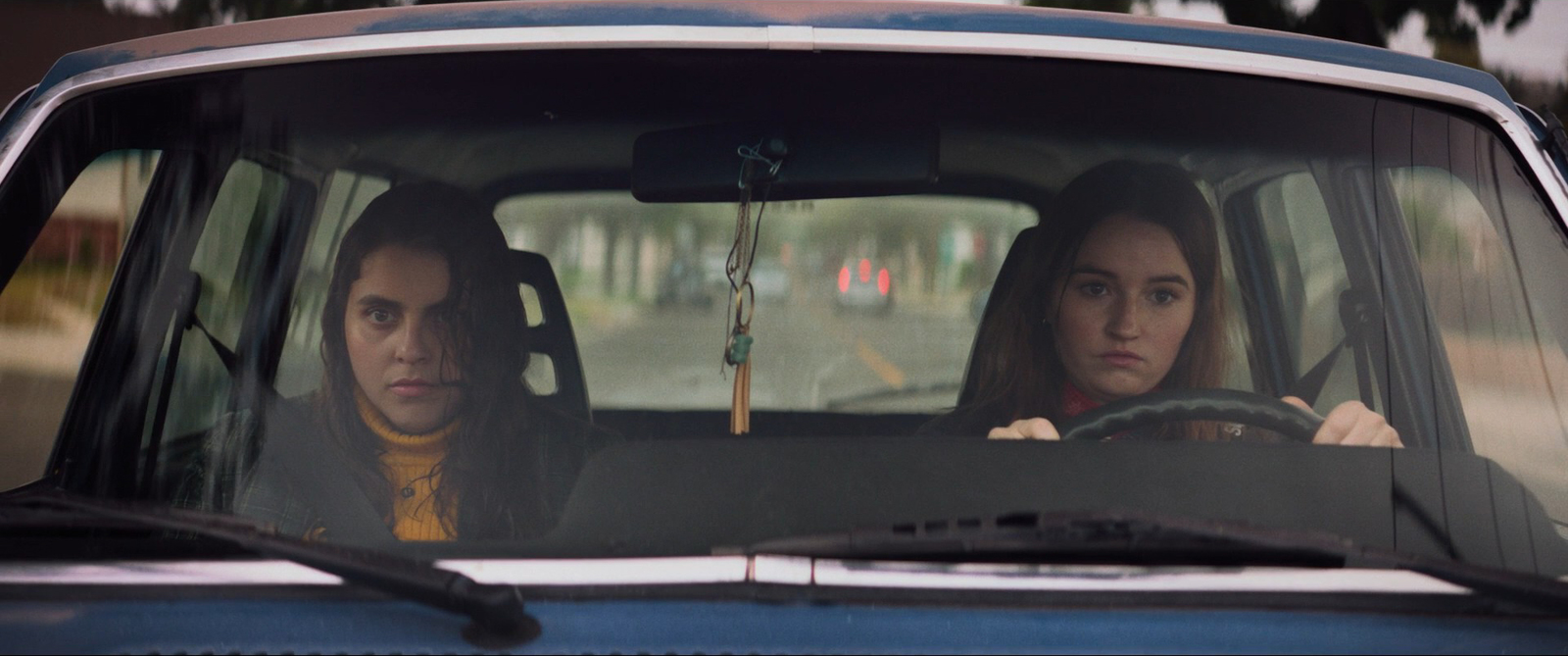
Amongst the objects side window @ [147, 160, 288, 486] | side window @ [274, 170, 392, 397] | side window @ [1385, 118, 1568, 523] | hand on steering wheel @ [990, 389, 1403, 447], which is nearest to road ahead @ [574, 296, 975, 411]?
hand on steering wheel @ [990, 389, 1403, 447]

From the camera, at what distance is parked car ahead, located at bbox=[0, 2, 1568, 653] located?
146 centimetres

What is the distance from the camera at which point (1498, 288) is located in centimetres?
177

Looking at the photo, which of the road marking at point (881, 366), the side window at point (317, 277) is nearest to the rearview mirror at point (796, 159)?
the road marking at point (881, 366)

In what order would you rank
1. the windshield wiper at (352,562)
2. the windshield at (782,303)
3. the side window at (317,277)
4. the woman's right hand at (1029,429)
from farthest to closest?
the side window at (317,277)
the woman's right hand at (1029,429)
the windshield at (782,303)
the windshield wiper at (352,562)

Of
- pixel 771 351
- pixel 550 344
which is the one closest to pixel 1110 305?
pixel 771 351

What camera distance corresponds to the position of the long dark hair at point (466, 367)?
180cm

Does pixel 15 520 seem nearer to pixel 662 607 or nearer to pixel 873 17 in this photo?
pixel 662 607

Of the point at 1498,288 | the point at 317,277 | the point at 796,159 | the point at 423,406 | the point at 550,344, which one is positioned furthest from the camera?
the point at 550,344

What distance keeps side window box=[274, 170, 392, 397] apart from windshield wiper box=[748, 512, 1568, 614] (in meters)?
0.87

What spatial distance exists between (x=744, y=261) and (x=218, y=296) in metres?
0.83

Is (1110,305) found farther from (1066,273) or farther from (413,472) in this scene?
(413,472)

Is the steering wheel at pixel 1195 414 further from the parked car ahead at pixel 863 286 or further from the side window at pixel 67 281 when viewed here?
the side window at pixel 67 281

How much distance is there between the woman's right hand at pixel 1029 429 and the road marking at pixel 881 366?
0.28m

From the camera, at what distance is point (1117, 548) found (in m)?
1.49
